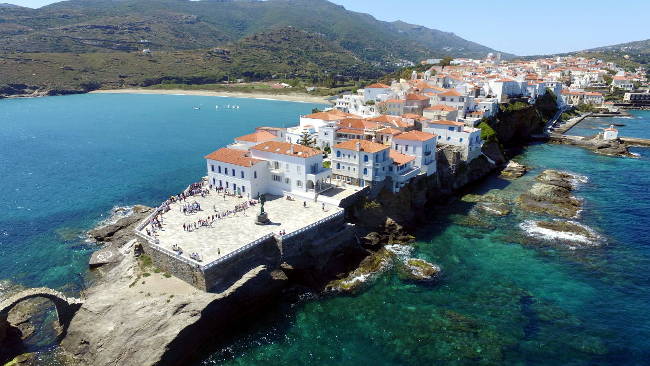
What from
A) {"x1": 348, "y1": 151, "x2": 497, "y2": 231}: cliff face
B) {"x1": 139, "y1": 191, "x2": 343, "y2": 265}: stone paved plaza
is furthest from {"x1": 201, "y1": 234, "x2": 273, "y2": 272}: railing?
{"x1": 348, "y1": 151, "x2": 497, "y2": 231}: cliff face

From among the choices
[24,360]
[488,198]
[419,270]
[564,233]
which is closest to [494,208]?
[488,198]

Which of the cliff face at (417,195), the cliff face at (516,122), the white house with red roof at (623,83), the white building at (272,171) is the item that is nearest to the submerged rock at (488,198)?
the cliff face at (417,195)

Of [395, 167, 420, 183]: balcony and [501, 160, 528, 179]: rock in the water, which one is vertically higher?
[395, 167, 420, 183]: balcony

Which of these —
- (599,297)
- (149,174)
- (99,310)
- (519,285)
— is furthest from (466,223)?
(149,174)

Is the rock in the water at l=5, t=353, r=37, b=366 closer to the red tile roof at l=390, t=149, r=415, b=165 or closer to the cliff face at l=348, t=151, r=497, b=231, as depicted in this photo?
the cliff face at l=348, t=151, r=497, b=231

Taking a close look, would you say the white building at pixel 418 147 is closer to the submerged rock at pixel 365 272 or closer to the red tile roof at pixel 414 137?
the red tile roof at pixel 414 137
